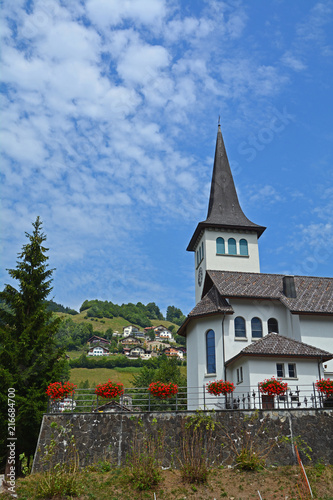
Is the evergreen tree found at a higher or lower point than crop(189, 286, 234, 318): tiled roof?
lower

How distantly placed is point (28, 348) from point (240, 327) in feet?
46.7

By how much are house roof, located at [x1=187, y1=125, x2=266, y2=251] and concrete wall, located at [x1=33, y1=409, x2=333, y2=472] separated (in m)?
25.9

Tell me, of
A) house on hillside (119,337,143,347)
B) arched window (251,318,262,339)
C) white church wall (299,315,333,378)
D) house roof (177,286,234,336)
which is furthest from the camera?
house on hillside (119,337,143,347)

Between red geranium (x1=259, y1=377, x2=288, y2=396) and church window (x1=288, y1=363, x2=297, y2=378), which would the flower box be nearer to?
red geranium (x1=259, y1=377, x2=288, y2=396)

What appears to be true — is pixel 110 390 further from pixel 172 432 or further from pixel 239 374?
pixel 239 374

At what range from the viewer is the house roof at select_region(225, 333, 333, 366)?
86.6 ft

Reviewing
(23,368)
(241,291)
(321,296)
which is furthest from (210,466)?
(321,296)

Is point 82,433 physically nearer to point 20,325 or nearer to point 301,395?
point 20,325

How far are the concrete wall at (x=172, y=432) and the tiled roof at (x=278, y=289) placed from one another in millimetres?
11272

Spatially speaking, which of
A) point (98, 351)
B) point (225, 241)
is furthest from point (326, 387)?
point (98, 351)

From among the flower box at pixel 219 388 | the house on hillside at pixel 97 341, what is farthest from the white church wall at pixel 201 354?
the house on hillside at pixel 97 341

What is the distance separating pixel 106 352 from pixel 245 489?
6105 inches

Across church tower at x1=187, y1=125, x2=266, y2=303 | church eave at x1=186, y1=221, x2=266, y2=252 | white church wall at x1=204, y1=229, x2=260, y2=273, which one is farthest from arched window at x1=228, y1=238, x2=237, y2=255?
church eave at x1=186, y1=221, x2=266, y2=252

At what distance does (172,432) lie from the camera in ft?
68.2
